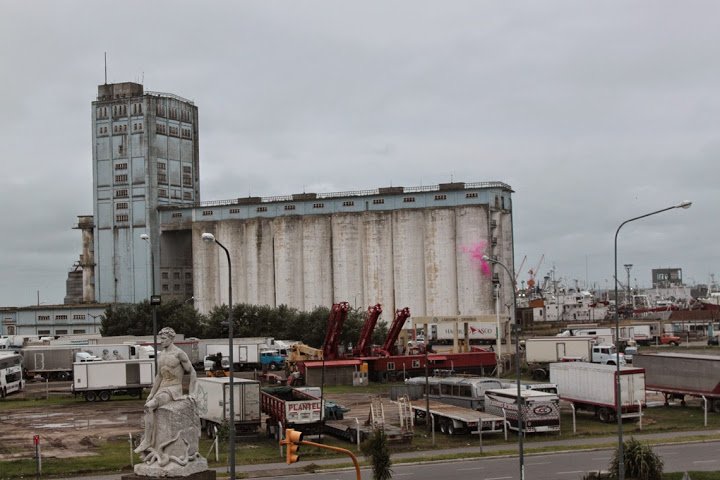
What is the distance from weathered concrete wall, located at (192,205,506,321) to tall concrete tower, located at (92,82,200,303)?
263 inches

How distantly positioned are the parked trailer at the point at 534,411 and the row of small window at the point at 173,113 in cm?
8758

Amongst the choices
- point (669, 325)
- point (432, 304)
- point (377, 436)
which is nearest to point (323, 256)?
point (432, 304)

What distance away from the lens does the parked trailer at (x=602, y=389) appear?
4381 centimetres

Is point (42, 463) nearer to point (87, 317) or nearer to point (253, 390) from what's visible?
point (253, 390)

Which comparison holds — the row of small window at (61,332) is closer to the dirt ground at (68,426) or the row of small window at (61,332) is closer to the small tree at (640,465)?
the dirt ground at (68,426)

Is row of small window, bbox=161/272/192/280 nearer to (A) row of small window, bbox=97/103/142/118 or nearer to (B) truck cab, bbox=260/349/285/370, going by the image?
(A) row of small window, bbox=97/103/142/118

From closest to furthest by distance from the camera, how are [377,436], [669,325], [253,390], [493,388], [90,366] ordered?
[377,436] → [253,390] → [493,388] → [90,366] → [669,325]

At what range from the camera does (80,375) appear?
58.2 metres

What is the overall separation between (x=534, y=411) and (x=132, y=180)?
3488 inches

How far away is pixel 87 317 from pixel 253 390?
8480 cm

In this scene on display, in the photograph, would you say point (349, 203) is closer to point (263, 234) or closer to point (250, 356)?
point (263, 234)

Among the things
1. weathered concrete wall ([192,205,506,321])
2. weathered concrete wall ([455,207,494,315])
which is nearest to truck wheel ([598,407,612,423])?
weathered concrete wall ([192,205,506,321])

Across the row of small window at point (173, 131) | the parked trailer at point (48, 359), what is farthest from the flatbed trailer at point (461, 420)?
the row of small window at point (173, 131)

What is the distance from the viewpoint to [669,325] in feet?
422
